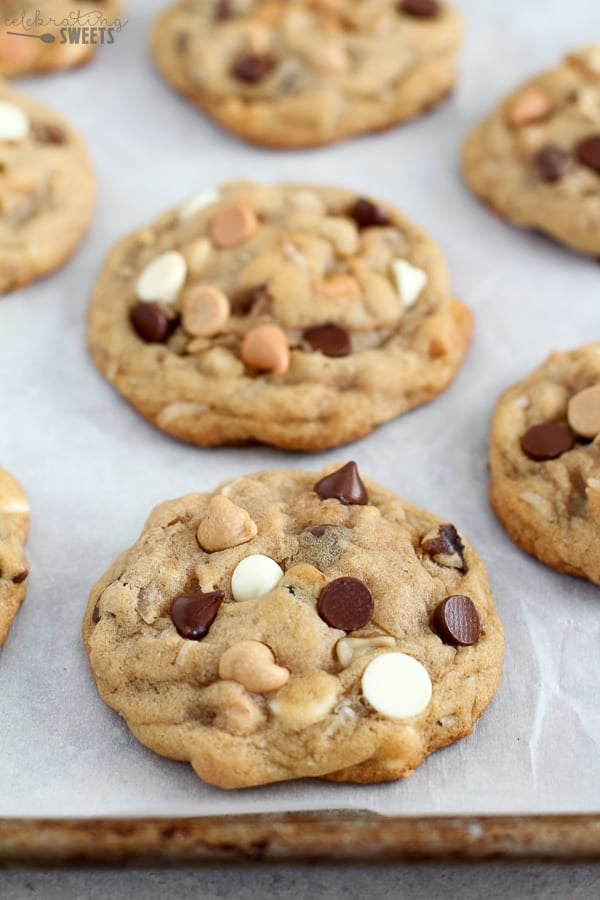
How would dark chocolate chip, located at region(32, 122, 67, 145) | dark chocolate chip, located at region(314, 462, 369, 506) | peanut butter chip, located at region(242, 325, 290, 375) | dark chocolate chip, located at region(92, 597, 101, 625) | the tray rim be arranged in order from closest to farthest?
the tray rim
dark chocolate chip, located at region(92, 597, 101, 625)
dark chocolate chip, located at region(314, 462, 369, 506)
peanut butter chip, located at region(242, 325, 290, 375)
dark chocolate chip, located at region(32, 122, 67, 145)

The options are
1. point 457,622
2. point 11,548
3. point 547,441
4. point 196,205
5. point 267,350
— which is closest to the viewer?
point 457,622

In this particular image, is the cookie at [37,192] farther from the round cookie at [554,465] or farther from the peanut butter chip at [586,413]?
the peanut butter chip at [586,413]

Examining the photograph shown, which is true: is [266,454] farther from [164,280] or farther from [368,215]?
[368,215]

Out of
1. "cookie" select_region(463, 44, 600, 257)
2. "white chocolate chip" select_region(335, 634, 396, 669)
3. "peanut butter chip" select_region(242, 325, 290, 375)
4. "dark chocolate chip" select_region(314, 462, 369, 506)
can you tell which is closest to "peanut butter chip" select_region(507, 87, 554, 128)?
"cookie" select_region(463, 44, 600, 257)

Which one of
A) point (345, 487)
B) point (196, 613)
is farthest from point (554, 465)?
point (196, 613)

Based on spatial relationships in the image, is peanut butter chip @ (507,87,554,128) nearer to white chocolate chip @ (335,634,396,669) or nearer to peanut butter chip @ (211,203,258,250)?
peanut butter chip @ (211,203,258,250)

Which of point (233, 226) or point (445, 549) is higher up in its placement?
point (233, 226)

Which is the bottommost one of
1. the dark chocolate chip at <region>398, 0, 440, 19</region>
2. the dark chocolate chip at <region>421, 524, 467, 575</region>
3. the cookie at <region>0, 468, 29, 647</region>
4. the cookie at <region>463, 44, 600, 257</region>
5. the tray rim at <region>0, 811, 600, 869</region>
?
the cookie at <region>0, 468, 29, 647</region>
